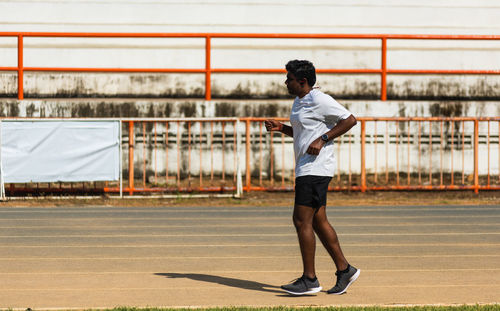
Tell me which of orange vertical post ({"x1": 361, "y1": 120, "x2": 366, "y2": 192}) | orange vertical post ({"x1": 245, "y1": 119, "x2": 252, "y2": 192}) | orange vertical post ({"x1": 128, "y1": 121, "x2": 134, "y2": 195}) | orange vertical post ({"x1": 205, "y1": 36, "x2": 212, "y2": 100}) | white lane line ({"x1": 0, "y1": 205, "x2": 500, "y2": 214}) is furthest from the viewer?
orange vertical post ({"x1": 205, "y1": 36, "x2": 212, "y2": 100})

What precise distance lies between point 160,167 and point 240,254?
8.70 m

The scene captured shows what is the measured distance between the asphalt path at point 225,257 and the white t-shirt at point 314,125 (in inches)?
38.3

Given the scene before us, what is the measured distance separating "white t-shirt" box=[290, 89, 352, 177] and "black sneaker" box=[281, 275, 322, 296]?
31.7 inches

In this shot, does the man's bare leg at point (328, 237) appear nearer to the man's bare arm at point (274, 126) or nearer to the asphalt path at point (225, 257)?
the asphalt path at point (225, 257)

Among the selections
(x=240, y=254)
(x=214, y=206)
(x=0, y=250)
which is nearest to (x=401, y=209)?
(x=214, y=206)

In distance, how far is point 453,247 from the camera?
10570 mm

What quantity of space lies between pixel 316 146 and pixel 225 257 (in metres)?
2.56

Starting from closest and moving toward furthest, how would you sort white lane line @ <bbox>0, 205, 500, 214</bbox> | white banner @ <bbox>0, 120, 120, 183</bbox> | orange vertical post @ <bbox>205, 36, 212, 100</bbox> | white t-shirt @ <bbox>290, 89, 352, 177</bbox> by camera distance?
white t-shirt @ <bbox>290, 89, 352, 177</bbox> < white lane line @ <bbox>0, 205, 500, 214</bbox> < white banner @ <bbox>0, 120, 120, 183</bbox> < orange vertical post @ <bbox>205, 36, 212, 100</bbox>

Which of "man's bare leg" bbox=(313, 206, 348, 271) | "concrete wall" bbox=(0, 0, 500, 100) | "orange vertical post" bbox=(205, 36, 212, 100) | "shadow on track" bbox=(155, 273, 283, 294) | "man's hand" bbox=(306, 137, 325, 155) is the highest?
"concrete wall" bbox=(0, 0, 500, 100)

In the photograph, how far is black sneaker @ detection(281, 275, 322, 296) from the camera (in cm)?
743

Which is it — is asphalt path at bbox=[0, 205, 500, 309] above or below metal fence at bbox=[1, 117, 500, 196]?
Answer: below

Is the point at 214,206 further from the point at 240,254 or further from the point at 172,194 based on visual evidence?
the point at 240,254

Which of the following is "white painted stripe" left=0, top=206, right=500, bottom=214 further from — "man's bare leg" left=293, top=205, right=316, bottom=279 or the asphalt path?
"man's bare leg" left=293, top=205, right=316, bottom=279

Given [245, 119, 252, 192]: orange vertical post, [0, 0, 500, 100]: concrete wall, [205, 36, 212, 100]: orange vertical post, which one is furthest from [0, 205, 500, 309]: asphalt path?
[0, 0, 500, 100]: concrete wall
